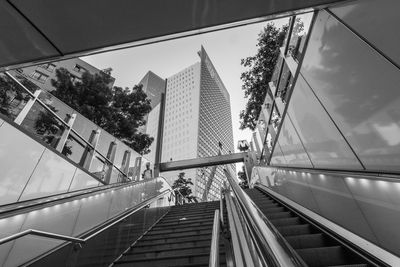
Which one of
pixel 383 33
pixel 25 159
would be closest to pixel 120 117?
pixel 25 159

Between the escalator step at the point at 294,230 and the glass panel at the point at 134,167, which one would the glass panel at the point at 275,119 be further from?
the glass panel at the point at 134,167

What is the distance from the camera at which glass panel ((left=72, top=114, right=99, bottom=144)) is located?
7050 mm

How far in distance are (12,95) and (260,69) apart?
31.5ft

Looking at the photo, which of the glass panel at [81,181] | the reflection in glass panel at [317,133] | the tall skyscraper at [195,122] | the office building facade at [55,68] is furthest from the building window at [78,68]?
the tall skyscraper at [195,122]

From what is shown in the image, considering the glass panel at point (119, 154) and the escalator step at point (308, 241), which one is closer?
the escalator step at point (308, 241)

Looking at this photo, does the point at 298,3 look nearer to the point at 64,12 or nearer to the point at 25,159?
the point at 64,12

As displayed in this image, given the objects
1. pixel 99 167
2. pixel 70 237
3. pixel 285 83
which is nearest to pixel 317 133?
pixel 285 83

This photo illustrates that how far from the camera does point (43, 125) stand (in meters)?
5.18

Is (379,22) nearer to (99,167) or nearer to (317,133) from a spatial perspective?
(317,133)

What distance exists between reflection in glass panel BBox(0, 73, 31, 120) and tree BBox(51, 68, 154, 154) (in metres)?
7.73

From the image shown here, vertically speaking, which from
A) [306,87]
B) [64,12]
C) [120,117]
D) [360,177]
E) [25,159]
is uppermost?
[120,117]

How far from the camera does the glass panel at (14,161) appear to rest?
367cm

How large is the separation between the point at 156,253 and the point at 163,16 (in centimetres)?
368

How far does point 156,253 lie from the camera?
4027mm
